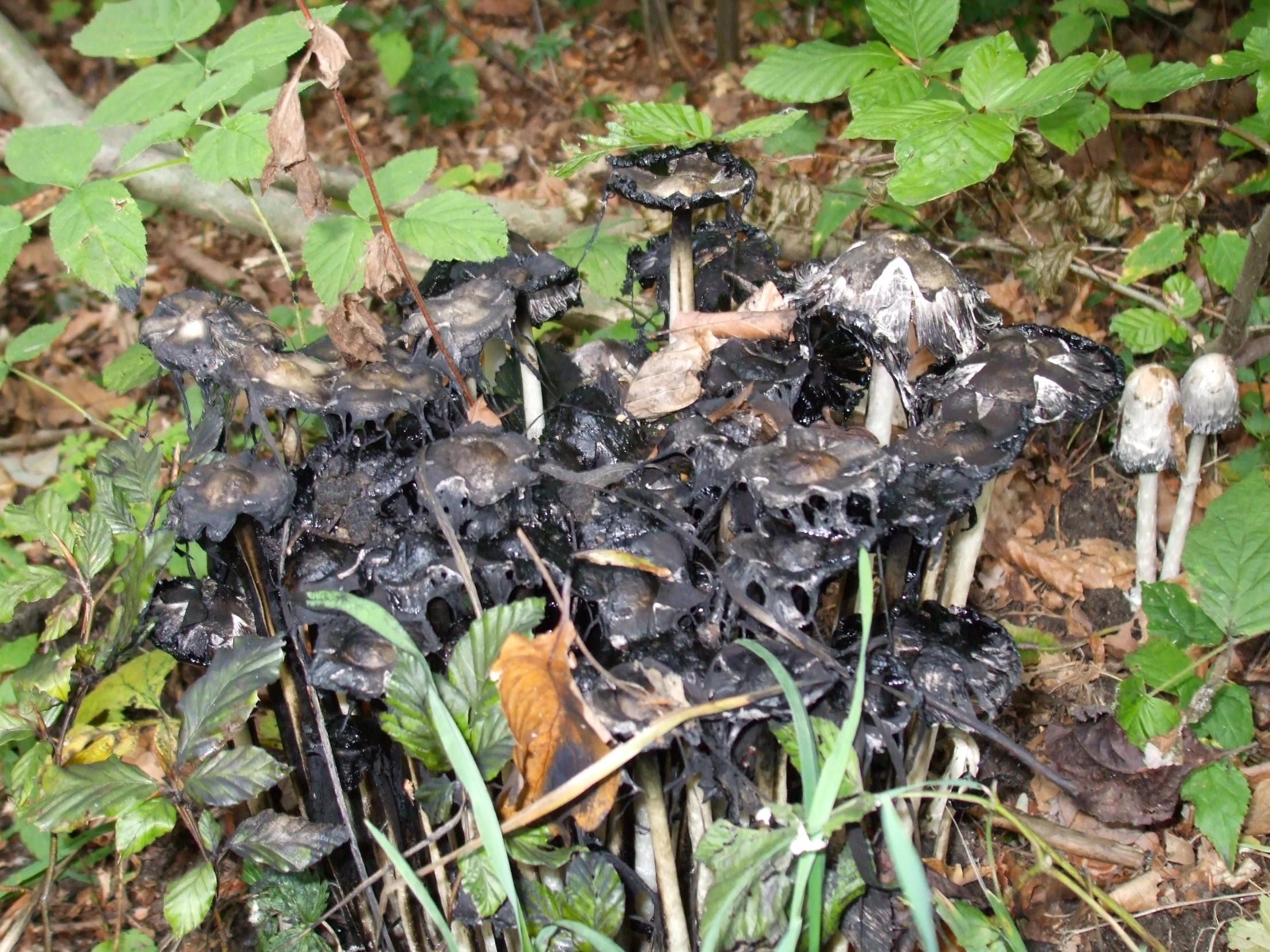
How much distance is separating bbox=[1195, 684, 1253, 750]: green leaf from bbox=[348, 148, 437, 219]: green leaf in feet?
7.64

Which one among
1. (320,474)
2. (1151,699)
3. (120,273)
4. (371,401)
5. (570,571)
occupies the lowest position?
(1151,699)

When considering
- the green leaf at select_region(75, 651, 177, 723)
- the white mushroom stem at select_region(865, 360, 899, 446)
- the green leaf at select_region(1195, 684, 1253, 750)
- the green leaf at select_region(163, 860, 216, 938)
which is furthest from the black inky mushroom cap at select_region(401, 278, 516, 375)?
the green leaf at select_region(1195, 684, 1253, 750)

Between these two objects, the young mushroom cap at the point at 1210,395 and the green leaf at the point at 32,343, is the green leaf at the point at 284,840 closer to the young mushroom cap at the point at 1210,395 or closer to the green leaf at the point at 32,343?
the green leaf at the point at 32,343

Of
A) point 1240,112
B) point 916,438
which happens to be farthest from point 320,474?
point 1240,112

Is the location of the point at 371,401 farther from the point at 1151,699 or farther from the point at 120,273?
the point at 1151,699

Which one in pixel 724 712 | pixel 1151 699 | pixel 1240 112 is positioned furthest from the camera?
pixel 1240 112

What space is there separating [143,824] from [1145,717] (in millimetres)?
2218

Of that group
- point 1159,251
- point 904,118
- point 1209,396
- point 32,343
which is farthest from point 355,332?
point 1159,251

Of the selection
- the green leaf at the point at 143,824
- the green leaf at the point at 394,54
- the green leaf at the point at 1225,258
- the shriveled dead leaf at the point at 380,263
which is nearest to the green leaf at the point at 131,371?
the shriveled dead leaf at the point at 380,263

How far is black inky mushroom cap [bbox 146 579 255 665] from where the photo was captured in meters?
2.11

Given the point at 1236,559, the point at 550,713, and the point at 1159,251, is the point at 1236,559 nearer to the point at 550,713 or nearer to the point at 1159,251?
the point at 1159,251

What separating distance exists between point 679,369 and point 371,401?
682 mm

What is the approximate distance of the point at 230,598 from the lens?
2.15m

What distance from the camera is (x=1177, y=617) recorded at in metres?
2.48
